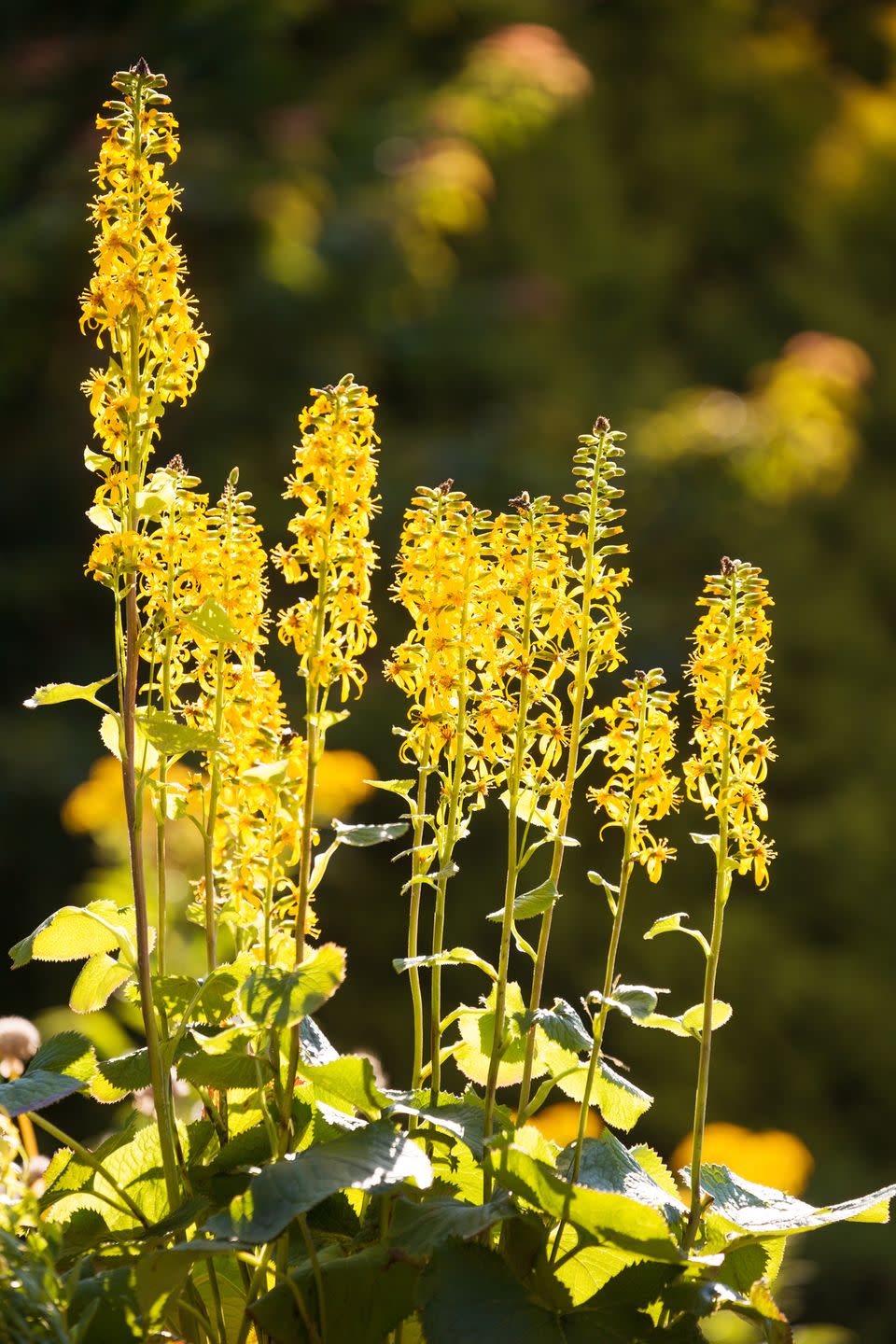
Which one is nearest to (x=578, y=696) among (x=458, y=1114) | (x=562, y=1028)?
(x=562, y=1028)

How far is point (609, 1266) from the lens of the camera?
1.31 m

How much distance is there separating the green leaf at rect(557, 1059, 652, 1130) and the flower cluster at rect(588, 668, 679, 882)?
0.21 metres

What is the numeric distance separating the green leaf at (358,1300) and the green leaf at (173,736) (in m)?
0.46

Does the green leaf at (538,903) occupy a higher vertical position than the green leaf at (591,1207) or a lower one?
higher

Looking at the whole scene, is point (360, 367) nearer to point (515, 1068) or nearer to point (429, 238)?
point (429, 238)

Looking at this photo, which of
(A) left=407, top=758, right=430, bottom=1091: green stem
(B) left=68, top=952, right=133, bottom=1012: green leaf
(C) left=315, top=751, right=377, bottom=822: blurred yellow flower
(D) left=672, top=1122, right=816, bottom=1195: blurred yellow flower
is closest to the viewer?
(A) left=407, top=758, right=430, bottom=1091: green stem

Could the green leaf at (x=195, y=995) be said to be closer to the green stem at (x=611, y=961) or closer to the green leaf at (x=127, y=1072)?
the green leaf at (x=127, y=1072)

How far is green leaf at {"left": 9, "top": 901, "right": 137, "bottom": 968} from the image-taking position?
4.44 feet

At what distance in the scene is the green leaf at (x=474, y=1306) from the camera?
115 cm

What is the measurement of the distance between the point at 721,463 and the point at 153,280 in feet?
17.1

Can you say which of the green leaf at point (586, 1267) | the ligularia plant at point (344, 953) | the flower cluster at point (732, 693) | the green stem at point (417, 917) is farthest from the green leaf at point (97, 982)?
the flower cluster at point (732, 693)

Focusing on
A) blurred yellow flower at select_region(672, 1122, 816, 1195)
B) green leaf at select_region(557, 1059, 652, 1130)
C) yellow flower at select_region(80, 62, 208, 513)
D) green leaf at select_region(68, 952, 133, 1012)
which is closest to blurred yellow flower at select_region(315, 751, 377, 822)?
blurred yellow flower at select_region(672, 1122, 816, 1195)

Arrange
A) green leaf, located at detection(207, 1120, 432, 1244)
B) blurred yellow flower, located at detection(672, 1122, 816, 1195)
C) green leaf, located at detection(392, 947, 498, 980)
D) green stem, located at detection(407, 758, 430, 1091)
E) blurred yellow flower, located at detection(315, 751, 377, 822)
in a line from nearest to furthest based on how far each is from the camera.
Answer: green leaf, located at detection(207, 1120, 432, 1244)
green leaf, located at detection(392, 947, 498, 980)
green stem, located at detection(407, 758, 430, 1091)
blurred yellow flower, located at detection(315, 751, 377, 822)
blurred yellow flower, located at detection(672, 1122, 816, 1195)

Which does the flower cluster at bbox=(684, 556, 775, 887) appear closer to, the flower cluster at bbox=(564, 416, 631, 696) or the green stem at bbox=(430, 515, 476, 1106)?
the flower cluster at bbox=(564, 416, 631, 696)
